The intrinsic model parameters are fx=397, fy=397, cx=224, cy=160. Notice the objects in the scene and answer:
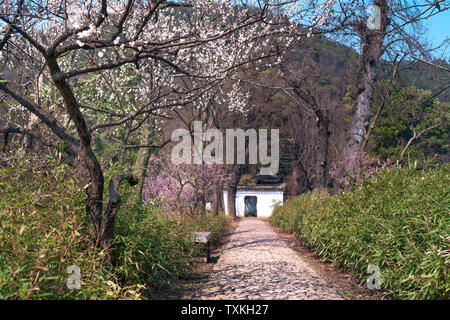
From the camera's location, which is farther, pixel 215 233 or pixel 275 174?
pixel 275 174

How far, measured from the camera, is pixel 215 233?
12.4 m

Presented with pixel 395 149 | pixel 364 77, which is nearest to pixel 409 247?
pixel 364 77

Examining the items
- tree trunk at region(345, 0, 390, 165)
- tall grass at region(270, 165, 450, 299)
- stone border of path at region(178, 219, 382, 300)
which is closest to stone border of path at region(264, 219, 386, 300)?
stone border of path at region(178, 219, 382, 300)

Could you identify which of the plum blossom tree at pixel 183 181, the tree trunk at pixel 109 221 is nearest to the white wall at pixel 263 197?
the plum blossom tree at pixel 183 181

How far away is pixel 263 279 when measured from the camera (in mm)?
6582

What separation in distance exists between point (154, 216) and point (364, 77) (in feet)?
34.7

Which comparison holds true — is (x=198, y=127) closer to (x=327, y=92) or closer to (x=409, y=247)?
(x=409, y=247)

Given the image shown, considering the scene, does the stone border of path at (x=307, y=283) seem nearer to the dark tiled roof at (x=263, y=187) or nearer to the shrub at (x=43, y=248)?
the shrub at (x=43, y=248)

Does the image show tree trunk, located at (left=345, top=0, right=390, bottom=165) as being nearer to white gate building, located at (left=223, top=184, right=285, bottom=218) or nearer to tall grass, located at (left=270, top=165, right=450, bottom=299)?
tall grass, located at (left=270, top=165, right=450, bottom=299)

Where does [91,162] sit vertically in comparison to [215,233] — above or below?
above

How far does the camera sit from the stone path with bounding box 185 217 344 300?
18.0 feet

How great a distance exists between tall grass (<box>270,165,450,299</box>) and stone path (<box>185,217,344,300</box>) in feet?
2.47

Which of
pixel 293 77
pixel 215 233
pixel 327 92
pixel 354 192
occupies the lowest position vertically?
pixel 215 233

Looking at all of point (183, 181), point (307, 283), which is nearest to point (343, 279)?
point (307, 283)
